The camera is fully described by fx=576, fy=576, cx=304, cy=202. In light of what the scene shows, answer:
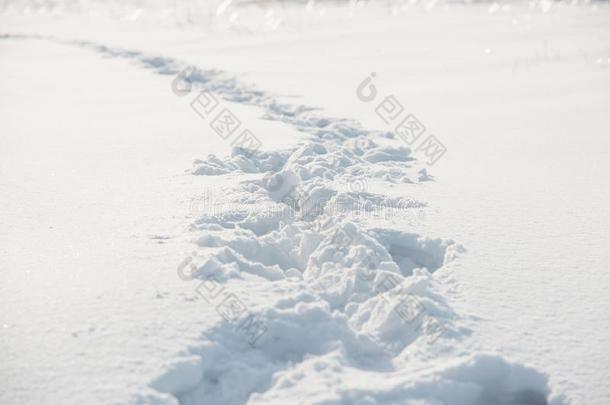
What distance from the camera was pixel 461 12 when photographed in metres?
12.8

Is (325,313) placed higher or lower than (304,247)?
lower

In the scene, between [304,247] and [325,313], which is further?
[304,247]

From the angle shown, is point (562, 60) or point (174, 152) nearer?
point (174, 152)

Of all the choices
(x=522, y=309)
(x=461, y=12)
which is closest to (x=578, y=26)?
(x=461, y=12)

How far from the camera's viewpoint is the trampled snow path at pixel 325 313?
1768 mm

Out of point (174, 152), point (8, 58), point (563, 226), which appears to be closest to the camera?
point (563, 226)

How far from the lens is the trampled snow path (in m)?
1.77

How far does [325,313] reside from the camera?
6.64 ft

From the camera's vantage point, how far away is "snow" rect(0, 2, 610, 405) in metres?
1.79

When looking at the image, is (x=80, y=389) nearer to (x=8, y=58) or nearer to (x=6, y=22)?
(x=8, y=58)

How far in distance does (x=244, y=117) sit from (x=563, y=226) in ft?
9.46

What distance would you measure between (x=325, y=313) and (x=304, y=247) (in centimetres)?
51

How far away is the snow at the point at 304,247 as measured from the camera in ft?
5.88

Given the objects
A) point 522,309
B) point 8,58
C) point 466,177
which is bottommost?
point 522,309
